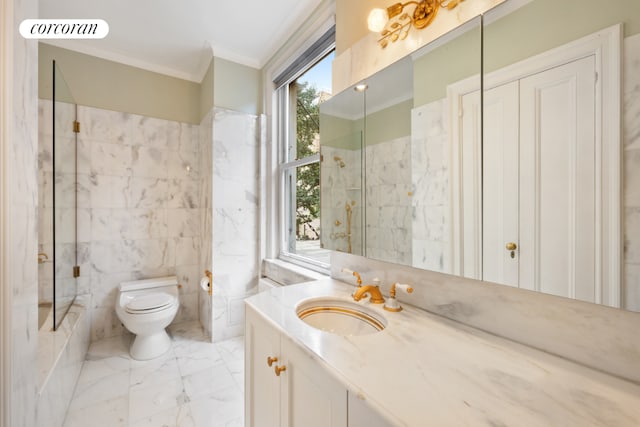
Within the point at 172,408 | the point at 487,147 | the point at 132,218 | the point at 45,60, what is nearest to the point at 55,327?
the point at 172,408

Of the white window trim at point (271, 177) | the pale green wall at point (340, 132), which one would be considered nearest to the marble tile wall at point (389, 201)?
the pale green wall at point (340, 132)

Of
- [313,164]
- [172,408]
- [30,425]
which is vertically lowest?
[172,408]

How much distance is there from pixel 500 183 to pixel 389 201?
0.51 meters

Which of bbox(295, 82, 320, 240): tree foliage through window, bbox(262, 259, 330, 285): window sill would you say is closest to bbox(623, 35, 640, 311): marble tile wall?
bbox(262, 259, 330, 285): window sill

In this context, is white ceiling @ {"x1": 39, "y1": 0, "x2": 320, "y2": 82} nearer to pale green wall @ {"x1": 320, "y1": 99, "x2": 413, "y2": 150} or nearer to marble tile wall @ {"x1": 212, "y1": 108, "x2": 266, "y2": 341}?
marble tile wall @ {"x1": 212, "y1": 108, "x2": 266, "y2": 341}

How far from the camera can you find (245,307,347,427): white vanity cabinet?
749mm

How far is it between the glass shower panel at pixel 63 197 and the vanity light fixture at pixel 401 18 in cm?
213

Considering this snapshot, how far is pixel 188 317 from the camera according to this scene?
9.29 ft

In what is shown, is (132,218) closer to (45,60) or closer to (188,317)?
(188,317)

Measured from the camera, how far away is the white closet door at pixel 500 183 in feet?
2.78

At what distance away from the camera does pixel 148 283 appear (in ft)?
8.23

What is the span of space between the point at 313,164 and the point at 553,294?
1.75 metres

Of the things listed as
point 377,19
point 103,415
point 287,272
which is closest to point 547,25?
point 377,19

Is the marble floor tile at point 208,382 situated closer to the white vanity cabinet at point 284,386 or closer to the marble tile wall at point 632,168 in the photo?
the white vanity cabinet at point 284,386
